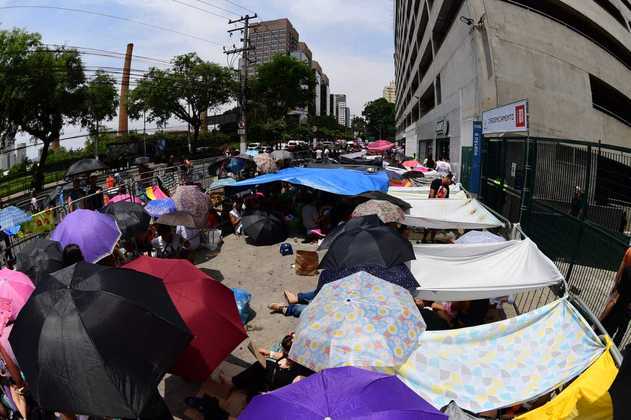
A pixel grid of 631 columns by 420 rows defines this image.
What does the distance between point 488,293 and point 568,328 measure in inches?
57.3

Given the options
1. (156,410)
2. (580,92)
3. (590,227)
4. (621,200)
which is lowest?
(156,410)

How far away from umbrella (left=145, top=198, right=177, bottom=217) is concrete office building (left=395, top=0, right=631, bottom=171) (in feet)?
44.7

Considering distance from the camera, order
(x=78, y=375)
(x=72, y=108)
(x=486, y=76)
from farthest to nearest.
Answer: (x=72, y=108) → (x=486, y=76) → (x=78, y=375)

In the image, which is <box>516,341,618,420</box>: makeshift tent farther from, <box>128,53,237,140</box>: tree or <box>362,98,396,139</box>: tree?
<box>362,98,396,139</box>: tree

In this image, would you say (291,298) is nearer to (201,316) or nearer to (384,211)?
(384,211)

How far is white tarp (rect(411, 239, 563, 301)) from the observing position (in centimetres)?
523

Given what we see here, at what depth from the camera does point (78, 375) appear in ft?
9.25

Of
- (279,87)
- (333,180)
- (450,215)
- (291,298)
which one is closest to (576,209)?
(450,215)

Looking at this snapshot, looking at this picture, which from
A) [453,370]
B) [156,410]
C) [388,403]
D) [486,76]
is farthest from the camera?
[486,76]

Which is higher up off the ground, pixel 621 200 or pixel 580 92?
pixel 580 92

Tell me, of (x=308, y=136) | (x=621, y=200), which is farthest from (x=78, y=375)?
(x=308, y=136)

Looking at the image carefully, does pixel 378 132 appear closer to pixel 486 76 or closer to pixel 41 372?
pixel 486 76

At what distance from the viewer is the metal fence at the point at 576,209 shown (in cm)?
616

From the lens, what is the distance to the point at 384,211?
8945 mm
